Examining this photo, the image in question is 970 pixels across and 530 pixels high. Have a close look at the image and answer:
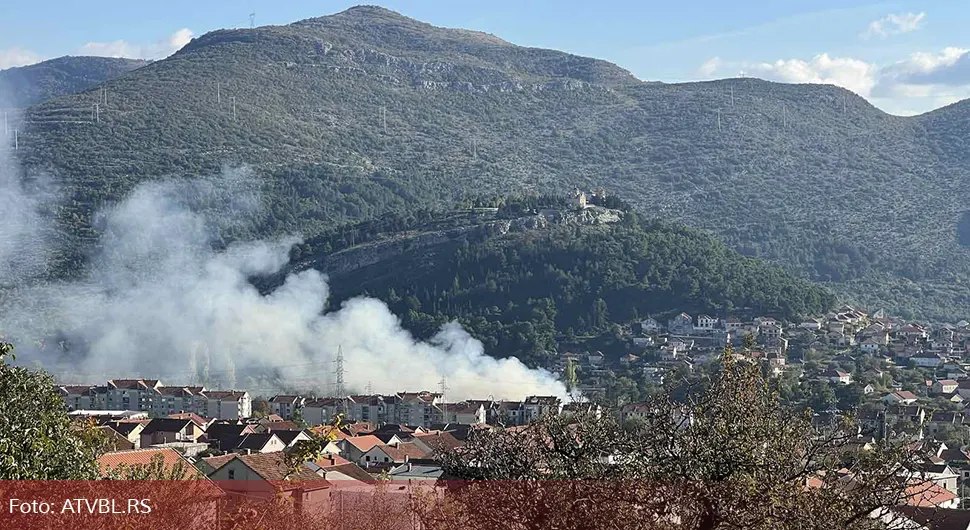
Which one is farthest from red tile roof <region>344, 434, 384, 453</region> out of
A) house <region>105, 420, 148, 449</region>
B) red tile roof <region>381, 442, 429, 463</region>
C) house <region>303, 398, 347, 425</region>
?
house <region>303, 398, 347, 425</region>

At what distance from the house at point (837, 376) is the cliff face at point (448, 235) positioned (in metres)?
40.4

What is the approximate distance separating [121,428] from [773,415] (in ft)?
144

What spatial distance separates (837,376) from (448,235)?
4804 cm

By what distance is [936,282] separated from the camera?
14838cm

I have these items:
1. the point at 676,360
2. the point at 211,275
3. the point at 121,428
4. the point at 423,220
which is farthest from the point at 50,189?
the point at 121,428

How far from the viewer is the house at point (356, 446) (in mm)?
50562

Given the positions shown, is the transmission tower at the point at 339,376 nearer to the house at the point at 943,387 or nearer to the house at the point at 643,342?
the house at the point at 643,342

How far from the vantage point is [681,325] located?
107125mm

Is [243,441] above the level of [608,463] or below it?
below

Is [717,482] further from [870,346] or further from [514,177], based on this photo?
[514,177]

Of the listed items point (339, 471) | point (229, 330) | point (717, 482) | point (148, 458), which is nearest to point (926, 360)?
point (229, 330)

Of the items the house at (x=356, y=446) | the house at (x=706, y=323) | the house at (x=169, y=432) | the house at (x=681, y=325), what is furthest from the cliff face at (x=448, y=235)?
the house at (x=356, y=446)

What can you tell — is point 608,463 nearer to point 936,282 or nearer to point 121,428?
point 121,428

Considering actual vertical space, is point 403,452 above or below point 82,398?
above
